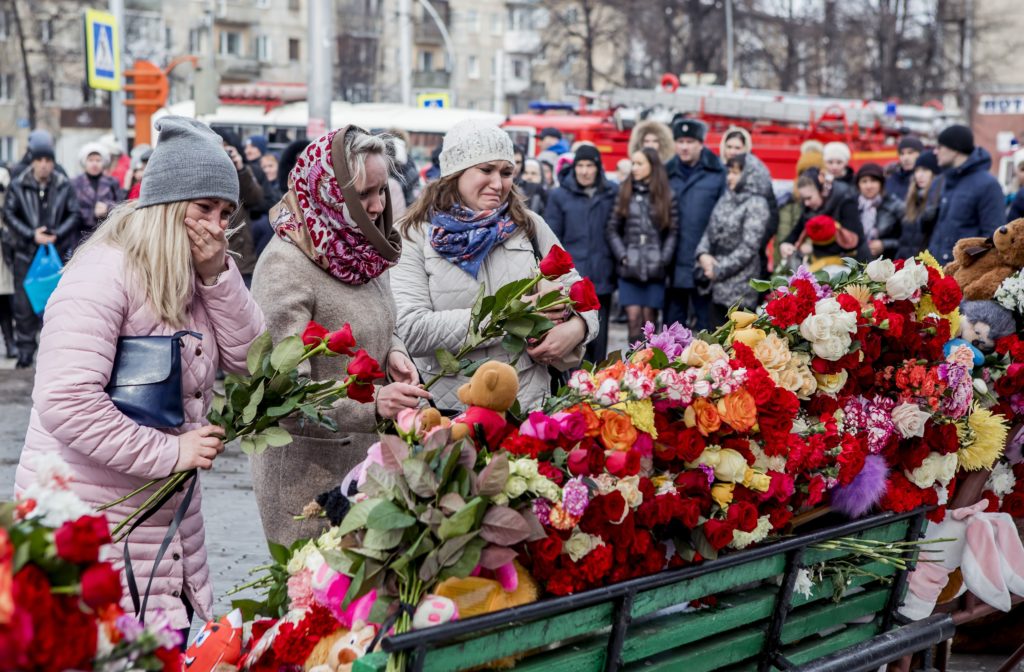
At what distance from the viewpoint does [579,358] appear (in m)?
4.23

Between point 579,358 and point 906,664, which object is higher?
point 579,358

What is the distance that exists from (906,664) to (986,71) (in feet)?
130

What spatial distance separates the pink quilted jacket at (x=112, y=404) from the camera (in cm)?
285

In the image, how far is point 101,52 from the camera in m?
Answer: 18.4

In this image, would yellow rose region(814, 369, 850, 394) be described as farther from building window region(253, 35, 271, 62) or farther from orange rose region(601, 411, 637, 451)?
building window region(253, 35, 271, 62)

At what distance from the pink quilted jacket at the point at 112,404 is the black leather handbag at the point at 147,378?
0.03m

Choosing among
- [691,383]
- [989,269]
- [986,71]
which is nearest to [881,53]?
[986,71]

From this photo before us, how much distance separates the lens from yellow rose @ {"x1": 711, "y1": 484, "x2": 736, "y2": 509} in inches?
119

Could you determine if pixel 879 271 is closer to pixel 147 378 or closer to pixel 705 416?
pixel 705 416

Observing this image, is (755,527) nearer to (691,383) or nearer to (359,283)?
(691,383)

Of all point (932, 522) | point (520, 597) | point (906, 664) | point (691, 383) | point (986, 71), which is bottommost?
point (906, 664)

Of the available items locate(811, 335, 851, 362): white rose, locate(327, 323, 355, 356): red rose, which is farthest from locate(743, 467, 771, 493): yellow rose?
locate(327, 323, 355, 356): red rose

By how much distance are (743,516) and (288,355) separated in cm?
112

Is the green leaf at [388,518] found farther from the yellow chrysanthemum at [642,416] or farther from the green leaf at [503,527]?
the yellow chrysanthemum at [642,416]
